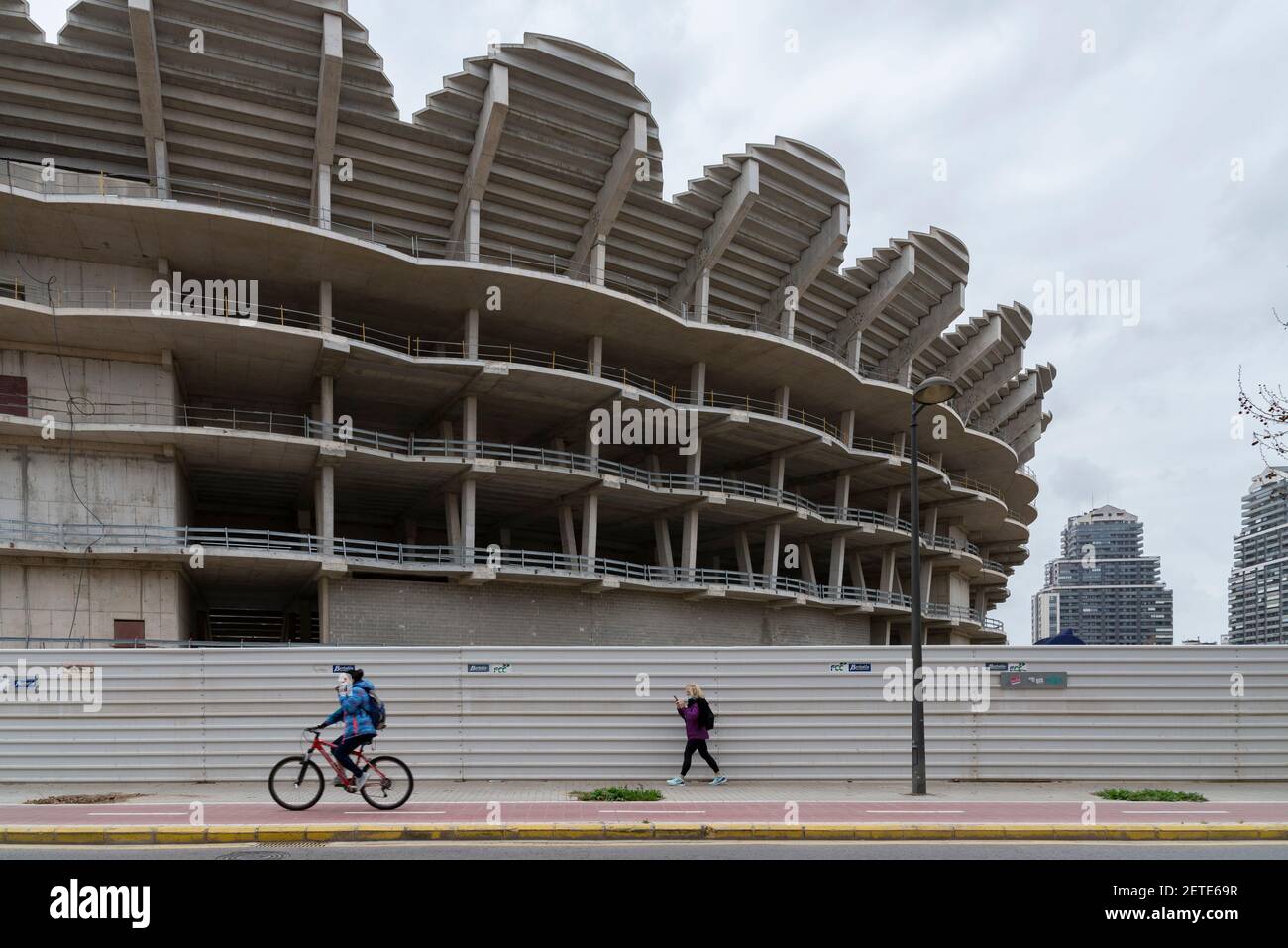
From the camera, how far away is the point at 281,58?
88.6 ft

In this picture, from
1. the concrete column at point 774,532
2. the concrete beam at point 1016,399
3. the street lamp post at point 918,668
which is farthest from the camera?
the concrete beam at point 1016,399

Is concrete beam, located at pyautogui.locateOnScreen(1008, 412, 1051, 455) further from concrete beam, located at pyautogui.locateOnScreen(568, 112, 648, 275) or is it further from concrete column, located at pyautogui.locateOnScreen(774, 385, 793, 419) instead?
concrete beam, located at pyautogui.locateOnScreen(568, 112, 648, 275)

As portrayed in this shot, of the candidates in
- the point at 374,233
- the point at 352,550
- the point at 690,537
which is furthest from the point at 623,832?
the point at 690,537

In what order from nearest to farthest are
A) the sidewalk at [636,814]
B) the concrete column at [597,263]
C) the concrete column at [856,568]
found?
1. the sidewalk at [636,814]
2. the concrete column at [597,263]
3. the concrete column at [856,568]

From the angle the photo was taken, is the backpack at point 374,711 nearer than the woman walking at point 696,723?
Yes

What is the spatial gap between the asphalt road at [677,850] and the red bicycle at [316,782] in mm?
1494

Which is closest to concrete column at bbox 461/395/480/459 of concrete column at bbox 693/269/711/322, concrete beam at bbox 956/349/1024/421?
concrete column at bbox 693/269/711/322

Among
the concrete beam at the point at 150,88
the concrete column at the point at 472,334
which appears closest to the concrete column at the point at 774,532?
the concrete column at the point at 472,334

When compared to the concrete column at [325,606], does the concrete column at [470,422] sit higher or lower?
higher

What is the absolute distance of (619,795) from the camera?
11.9 meters

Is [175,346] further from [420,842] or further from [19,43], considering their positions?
[420,842]

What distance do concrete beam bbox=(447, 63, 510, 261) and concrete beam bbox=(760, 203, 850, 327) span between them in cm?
1411

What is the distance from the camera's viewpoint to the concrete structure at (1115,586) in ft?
539

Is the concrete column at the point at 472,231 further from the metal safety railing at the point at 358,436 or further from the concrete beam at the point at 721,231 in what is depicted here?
the concrete beam at the point at 721,231
